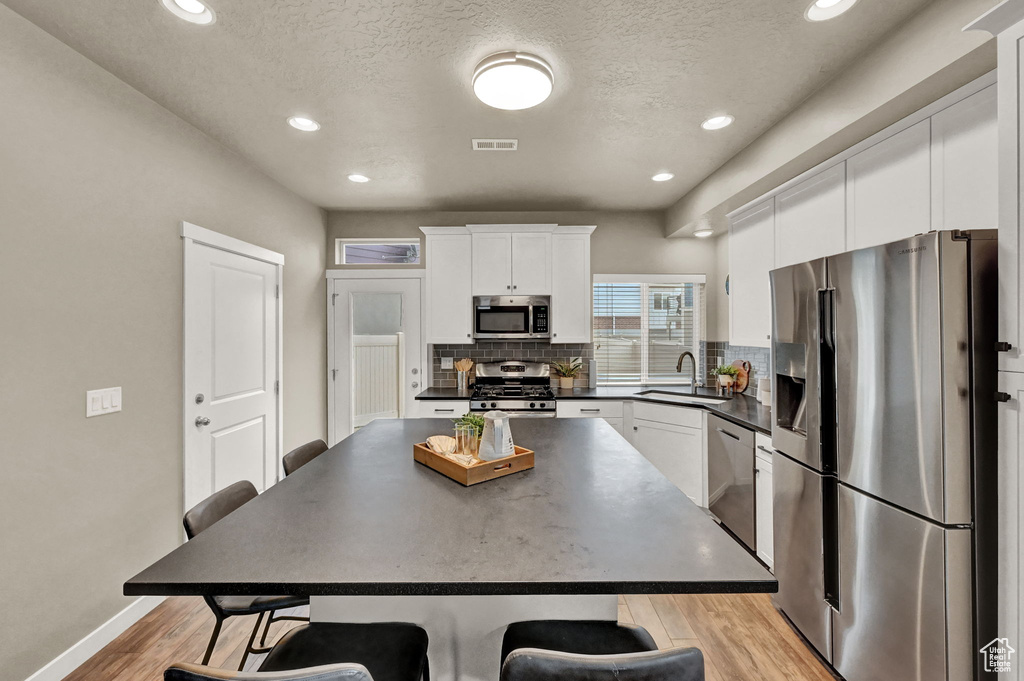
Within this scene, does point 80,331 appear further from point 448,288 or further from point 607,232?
point 607,232

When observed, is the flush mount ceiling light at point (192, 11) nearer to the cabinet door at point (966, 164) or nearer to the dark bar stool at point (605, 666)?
the dark bar stool at point (605, 666)

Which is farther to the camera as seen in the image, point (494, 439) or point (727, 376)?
point (727, 376)

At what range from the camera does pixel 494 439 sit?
5.26 feet

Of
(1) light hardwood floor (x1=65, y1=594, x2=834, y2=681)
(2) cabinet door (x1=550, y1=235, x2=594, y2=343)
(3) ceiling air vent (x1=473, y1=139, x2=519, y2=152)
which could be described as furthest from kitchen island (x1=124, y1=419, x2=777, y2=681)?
(2) cabinet door (x1=550, y1=235, x2=594, y2=343)

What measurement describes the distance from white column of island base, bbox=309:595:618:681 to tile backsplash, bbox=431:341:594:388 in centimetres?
327

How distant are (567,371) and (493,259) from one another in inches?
50.7

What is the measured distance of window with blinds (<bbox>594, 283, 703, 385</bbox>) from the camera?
4.57 metres

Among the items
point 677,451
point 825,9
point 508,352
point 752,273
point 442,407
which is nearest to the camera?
point 825,9

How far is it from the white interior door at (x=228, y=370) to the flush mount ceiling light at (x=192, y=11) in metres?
1.23

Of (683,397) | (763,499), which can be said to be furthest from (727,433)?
(683,397)

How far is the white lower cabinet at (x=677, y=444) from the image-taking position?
3451 mm

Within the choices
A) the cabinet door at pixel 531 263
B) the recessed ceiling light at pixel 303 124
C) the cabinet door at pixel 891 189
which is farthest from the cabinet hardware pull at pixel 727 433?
the recessed ceiling light at pixel 303 124

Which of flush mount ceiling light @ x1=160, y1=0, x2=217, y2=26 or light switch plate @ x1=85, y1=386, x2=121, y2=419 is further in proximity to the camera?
light switch plate @ x1=85, y1=386, x2=121, y2=419

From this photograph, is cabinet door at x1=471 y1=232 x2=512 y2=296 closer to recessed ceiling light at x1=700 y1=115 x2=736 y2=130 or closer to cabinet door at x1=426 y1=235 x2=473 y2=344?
cabinet door at x1=426 y1=235 x2=473 y2=344
